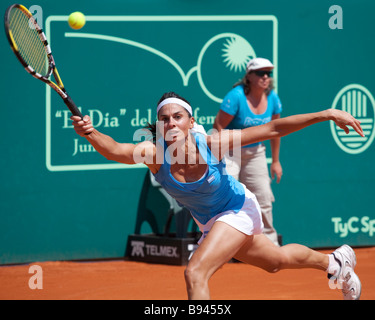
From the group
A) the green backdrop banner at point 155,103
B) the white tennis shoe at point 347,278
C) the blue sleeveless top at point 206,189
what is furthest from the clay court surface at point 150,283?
the blue sleeveless top at point 206,189

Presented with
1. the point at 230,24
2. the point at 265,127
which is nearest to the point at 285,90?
the point at 230,24

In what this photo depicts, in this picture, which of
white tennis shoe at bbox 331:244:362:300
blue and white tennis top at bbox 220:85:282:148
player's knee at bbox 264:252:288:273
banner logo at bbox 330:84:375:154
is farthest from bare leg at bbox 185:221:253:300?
banner logo at bbox 330:84:375:154

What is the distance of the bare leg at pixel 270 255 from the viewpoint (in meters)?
4.53

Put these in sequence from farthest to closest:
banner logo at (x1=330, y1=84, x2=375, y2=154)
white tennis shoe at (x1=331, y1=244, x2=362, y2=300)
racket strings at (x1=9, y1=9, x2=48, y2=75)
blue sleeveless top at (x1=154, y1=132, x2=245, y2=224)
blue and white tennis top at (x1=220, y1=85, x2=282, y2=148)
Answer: banner logo at (x1=330, y1=84, x2=375, y2=154) → blue and white tennis top at (x1=220, y1=85, x2=282, y2=148) → white tennis shoe at (x1=331, y1=244, x2=362, y2=300) → racket strings at (x1=9, y1=9, x2=48, y2=75) → blue sleeveless top at (x1=154, y1=132, x2=245, y2=224)

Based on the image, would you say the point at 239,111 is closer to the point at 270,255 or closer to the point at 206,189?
the point at 270,255

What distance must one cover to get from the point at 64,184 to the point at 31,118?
650mm

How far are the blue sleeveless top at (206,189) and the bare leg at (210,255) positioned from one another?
144 millimetres

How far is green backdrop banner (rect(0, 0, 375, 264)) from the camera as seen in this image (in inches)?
269

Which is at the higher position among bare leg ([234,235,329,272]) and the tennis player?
the tennis player

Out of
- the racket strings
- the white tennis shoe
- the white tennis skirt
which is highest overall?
the racket strings

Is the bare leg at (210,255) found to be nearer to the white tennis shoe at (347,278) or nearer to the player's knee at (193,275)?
the player's knee at (193,275)

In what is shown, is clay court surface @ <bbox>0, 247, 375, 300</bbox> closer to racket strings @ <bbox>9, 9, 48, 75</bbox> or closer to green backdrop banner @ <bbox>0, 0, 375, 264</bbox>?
green backdrop banner @ <bbox>0, 0, 375, 264</bbox>

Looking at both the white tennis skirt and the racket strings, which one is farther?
the racket strings

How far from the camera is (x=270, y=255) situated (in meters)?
4.54
